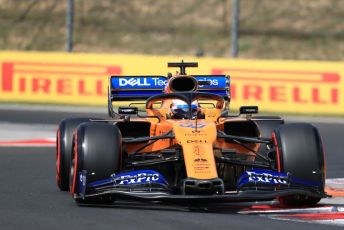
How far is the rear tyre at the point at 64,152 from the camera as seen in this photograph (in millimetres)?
11359

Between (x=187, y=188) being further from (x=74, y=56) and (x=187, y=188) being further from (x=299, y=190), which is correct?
(x=74, y=56)

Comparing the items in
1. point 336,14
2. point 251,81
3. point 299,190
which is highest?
point 336,14

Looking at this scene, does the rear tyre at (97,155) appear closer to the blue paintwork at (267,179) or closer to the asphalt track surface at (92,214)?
the asphalt track surface at (92,214)

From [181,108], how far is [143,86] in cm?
148

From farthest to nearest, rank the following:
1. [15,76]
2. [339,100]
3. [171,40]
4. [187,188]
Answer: [171,40] < [15,76] < [339,100] < [187,188]

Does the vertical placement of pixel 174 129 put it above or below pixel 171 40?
below

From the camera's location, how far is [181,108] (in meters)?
11.2

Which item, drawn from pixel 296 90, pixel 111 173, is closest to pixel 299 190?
pixel 111 173

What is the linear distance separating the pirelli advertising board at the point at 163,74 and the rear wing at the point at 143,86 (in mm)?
9949

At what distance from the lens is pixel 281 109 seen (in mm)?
23203

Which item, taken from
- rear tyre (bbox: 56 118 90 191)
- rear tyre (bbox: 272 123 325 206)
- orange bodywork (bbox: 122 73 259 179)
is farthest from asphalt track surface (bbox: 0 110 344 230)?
rear tyre (bbox: 272 123 325 206)

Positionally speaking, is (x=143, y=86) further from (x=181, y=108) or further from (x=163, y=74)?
(x=163, y=74)

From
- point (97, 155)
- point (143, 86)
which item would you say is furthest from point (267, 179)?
point (143, 86)

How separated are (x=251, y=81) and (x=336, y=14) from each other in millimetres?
11812
